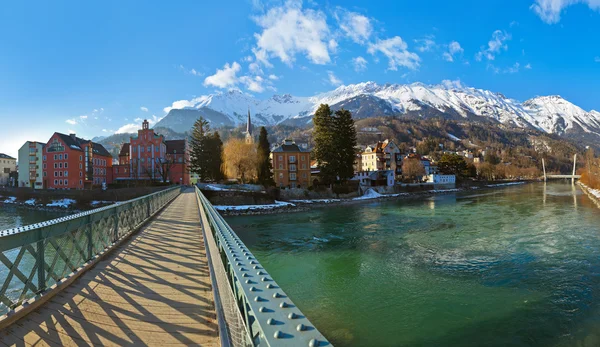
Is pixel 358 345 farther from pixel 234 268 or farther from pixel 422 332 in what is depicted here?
pixel 234 268

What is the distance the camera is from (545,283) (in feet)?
38.9

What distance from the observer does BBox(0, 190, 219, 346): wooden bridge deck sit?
3.69 m

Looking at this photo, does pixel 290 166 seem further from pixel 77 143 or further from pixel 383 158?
pixel 77 143

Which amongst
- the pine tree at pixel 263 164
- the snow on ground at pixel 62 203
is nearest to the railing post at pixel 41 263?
the pine tree at pixel 263 164

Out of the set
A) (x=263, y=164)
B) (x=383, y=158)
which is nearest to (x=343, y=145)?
(x=263, y=164)

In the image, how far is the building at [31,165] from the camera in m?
58.3

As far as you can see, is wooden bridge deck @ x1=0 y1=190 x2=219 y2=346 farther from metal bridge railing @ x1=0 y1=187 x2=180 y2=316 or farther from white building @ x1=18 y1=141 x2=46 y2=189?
white building @ x1=18 y1=141 x2=46 y2=189

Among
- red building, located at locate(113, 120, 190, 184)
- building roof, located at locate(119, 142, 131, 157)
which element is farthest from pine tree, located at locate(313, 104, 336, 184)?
building roof, located at locate(119, 142, 131, 157)

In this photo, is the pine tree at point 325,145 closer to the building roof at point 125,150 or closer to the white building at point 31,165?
the building roof at point 125,150

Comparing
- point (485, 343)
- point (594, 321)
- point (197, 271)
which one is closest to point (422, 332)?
point (485, 343)

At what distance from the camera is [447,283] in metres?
12.2

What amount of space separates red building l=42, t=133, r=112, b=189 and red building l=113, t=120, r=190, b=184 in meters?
5.44

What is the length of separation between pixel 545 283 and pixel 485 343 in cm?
558

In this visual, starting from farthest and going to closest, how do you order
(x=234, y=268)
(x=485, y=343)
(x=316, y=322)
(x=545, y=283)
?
(x=545, y=283) < (x=316, y=322) < (x=485, y=343) < (x=234, y=268)
